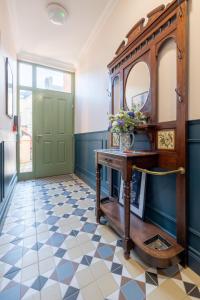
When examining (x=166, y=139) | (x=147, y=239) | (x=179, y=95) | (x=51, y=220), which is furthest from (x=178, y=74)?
(x=51, y=220)

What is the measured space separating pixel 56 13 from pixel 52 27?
415 millimetres

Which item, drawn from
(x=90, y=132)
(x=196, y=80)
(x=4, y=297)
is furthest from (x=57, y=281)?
(x=90, y=132)

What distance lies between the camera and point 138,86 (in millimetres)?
1739

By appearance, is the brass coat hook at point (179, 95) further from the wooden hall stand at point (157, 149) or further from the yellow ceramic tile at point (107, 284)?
the yellow ceramic tile at point (107, 284)

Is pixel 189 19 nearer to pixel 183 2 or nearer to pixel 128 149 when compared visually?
pixel 183 2

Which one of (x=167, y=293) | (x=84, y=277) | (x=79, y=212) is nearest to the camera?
(x=167, y=293)

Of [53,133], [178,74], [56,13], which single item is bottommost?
[53,133]

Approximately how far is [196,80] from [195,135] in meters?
0.39

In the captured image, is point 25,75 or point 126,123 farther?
point 25,75

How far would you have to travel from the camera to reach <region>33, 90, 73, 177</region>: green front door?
3.76 meters

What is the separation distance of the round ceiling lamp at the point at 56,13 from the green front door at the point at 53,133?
1.59 meters

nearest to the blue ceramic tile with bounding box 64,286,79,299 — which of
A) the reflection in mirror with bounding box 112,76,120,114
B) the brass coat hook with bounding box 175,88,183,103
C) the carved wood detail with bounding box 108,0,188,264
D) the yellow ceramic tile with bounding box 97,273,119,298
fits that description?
the yellow ceramic tile with bounding box 97,273,119,298

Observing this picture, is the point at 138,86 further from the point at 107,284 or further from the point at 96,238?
the point at 107,284

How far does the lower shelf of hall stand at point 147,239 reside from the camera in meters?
1.13
